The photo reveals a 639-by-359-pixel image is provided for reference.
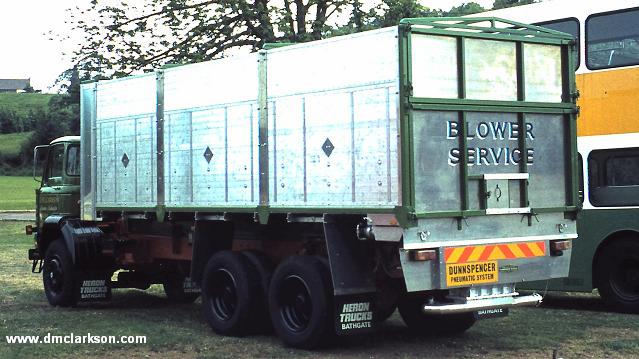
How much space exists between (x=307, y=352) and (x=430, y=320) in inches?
77.5

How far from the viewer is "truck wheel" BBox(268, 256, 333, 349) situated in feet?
34.0

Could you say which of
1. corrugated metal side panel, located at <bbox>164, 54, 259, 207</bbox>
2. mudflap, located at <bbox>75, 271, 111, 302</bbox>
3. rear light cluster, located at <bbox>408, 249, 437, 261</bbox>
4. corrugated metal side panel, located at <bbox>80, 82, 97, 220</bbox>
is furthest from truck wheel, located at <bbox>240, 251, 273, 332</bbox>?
corrugated metal side panel, located at <bbox>80, 82, 97, 220</bbox>

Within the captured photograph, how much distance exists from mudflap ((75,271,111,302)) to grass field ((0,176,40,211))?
3585cm

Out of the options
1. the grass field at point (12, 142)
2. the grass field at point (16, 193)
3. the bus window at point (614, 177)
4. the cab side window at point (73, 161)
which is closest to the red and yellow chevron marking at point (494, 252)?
the bus window at point (614, 177)

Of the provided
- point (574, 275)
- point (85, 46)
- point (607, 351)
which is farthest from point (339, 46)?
point (85, 46)

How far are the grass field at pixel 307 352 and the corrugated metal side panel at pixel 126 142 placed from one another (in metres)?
1.69

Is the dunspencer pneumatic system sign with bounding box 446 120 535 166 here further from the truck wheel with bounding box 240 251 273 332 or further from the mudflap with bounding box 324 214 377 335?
the truck wheel with bounding box 240 251 273 332

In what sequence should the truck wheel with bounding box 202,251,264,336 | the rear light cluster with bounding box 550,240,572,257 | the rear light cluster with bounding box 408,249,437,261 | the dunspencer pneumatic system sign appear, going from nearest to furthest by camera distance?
the rear light cluster with bounding box 408,249,437,261 < the dunspencer pneumatic system sign < the rear light cluster with bounding box 550,240,572,257 < the truck wheel with bounding box 202,251,264,336

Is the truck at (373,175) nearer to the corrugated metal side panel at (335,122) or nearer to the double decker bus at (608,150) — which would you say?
the corrugated metal side panel at (335,122)

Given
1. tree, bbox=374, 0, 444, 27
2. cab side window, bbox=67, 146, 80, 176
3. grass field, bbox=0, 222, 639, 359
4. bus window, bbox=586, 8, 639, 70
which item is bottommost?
grass field, bbox=0, 222, 639, 359

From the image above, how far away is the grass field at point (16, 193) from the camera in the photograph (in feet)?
188

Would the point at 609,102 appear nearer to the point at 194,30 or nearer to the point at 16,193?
the point at 194,30

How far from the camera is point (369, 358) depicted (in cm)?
1018

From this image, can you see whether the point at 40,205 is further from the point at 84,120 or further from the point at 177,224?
the point at 177,224
